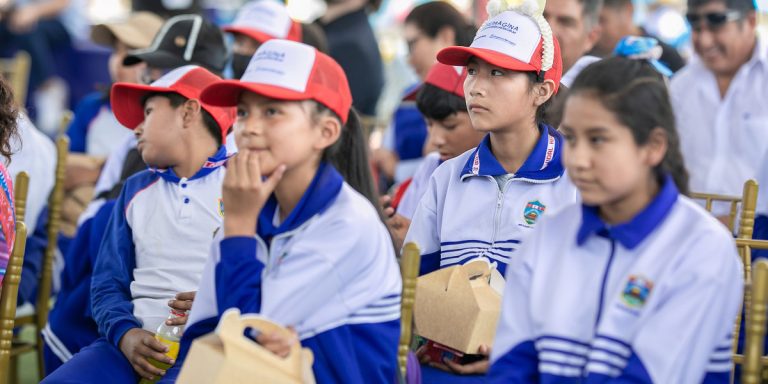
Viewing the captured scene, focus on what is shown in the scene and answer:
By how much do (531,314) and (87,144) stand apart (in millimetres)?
2898

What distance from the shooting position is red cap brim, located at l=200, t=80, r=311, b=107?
2104mm

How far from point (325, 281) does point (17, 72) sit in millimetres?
4256

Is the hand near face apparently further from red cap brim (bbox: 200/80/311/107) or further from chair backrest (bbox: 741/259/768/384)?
chair backrest (bbox: 741/259/768/384)

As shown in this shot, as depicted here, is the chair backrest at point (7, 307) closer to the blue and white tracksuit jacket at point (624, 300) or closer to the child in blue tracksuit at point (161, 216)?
the child in blue tracksuit at point (161, 216)

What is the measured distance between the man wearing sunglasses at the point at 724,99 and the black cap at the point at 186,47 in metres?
1.77

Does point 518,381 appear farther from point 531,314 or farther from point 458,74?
point 458,74

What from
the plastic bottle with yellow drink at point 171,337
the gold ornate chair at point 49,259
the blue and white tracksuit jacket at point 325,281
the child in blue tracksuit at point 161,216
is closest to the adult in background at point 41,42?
the gold ornate chair at point 49,259

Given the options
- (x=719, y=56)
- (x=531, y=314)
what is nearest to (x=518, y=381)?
(x=531, y=314)

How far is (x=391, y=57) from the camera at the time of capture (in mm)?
9648

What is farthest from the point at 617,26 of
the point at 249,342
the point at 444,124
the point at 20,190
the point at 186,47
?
the point at 249,342

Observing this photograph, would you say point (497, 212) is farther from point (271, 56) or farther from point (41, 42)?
point (41, 42)

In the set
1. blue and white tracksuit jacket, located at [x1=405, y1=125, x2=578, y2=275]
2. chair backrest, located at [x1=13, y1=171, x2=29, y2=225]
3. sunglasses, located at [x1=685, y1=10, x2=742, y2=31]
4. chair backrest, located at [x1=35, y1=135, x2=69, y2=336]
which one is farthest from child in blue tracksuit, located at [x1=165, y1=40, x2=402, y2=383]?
sunglasses, located at [x1=685, y1=10, x2=742, y2=31]

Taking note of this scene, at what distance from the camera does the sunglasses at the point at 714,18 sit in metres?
4.04

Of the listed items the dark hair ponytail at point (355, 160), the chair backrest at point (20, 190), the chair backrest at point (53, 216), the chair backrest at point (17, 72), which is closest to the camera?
the dark hair ponytail at point (355, 160)
